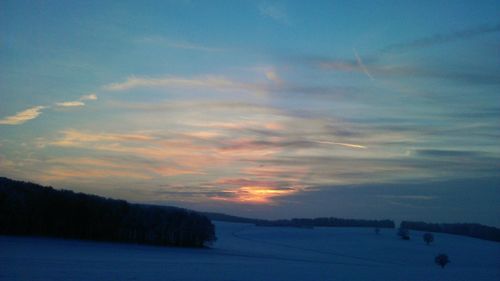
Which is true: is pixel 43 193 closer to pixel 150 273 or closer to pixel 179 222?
pixel 179 222

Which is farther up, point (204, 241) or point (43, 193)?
point (43, 193)

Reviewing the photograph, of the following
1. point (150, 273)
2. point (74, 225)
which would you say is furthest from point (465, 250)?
point (150, 273)

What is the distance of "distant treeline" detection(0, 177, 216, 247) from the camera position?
225ft

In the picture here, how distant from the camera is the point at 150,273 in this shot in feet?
106

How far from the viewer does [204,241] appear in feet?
263

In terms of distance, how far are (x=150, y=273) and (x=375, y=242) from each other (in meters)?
87.7

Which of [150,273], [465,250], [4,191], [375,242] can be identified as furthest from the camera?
[375,242]

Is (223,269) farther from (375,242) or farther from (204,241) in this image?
(375,242)

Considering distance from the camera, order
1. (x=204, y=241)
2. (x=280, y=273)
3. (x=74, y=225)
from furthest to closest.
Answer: (x=204, y=241) < (x=74, y=225) < (x=280, y=273)

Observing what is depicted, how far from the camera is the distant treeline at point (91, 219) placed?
68.5 metres

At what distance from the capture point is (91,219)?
246 ft

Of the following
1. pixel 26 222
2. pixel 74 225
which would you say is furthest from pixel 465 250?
pixel 26 222

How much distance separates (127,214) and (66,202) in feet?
27.7

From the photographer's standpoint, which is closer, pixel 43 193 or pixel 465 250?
pixel 43 193
